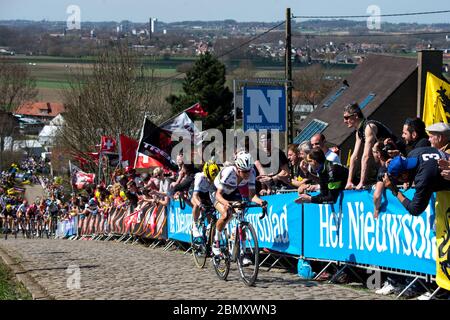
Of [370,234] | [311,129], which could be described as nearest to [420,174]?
[370,234]

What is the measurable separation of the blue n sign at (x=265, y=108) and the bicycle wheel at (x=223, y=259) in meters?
11.0

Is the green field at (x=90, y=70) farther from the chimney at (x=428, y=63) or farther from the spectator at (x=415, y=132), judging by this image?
the spectator at (x=415, y=132)

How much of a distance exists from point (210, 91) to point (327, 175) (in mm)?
60886

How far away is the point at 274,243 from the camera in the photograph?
46.3 feet

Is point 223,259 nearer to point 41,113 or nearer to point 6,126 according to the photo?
point 6,126

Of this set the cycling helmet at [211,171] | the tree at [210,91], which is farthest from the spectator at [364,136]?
the tree at [210,91]

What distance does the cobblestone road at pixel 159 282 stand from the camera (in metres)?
11.1

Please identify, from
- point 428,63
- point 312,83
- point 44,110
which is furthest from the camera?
point 44,110

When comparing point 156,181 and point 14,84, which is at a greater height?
point 156,181

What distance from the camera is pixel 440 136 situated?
1002 centimetres

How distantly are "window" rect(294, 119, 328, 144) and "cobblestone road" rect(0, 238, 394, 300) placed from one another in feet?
120

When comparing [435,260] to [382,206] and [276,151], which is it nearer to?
[382,206]

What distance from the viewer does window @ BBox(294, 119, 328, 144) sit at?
2085 inches

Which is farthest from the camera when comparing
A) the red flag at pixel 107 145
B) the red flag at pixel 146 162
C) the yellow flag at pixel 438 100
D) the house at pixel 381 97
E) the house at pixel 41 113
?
the house at pixel 41 113
